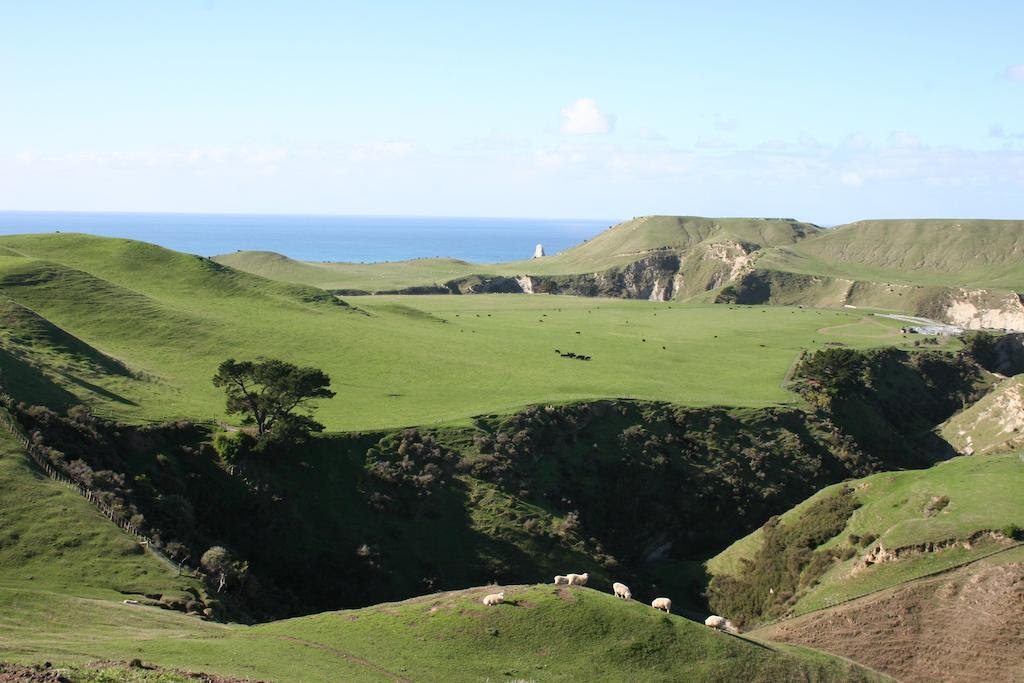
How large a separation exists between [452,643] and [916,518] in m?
31.0

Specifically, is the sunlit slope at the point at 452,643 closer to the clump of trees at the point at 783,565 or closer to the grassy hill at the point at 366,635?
the grassy hill at the point at 366,635

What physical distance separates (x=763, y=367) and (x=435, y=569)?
58737 millimetres

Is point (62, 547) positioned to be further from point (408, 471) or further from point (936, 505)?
point (936, 505)

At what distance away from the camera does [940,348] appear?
120 m

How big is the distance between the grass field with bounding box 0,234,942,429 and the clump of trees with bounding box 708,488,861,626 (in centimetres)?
2123

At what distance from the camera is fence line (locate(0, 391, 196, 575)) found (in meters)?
40.0

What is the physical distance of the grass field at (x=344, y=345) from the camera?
6619 centimetres

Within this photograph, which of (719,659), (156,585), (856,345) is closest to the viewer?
(719,659)

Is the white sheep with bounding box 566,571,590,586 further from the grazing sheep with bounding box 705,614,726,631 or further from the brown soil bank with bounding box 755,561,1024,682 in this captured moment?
the brown soil bank with bounding box 755,561,1024,682

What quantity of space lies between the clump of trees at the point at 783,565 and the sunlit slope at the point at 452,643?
609 inches

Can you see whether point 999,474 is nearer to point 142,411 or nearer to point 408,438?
point 408,438

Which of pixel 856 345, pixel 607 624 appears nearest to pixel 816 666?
pixel 607 624

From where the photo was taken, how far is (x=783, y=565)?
177ft

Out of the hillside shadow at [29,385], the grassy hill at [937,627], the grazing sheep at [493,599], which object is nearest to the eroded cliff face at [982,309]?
the grassy hill at [937,627]
